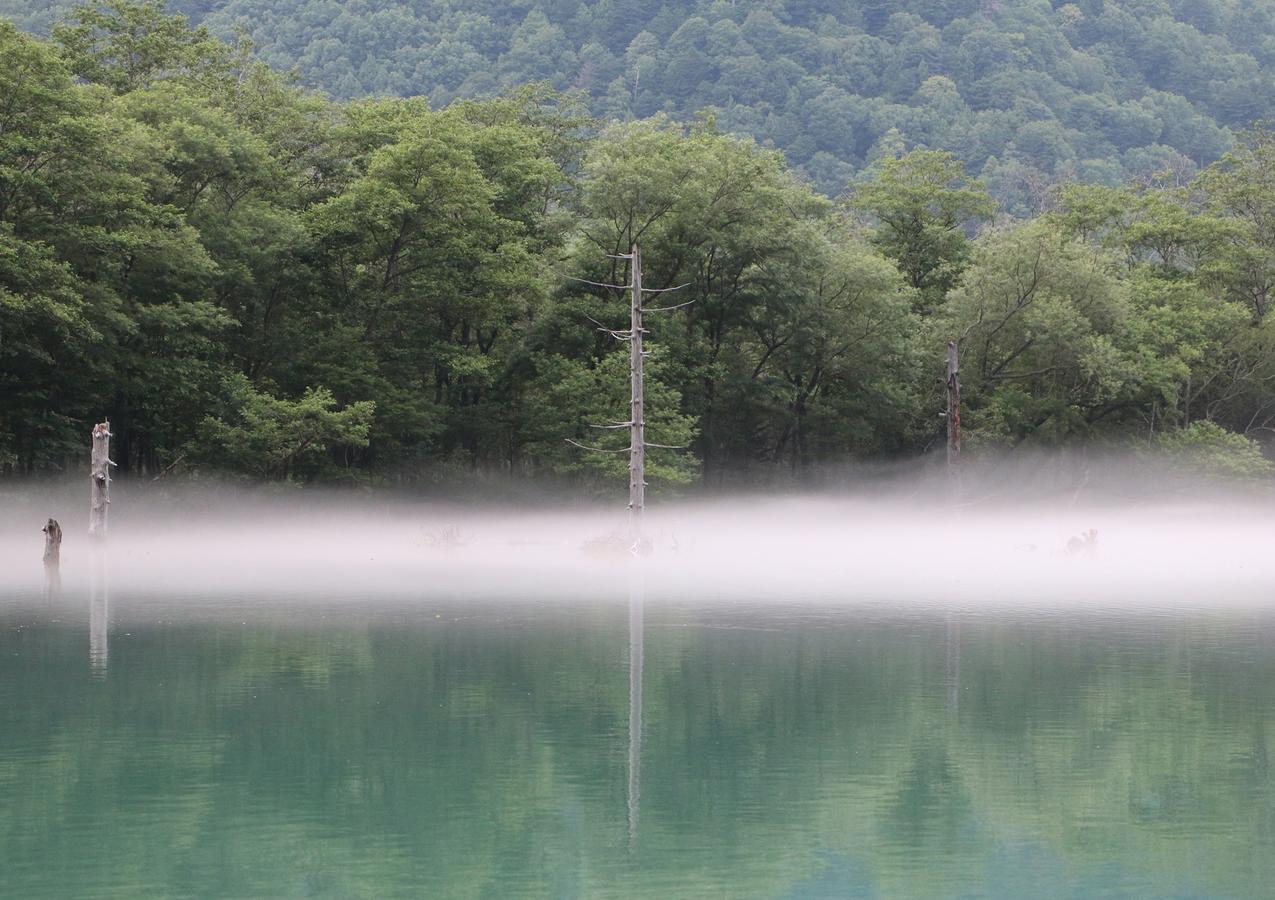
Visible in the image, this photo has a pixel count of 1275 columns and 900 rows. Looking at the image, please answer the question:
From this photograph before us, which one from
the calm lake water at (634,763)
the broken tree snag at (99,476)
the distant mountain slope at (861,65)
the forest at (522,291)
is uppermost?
Result: the distant mountain slope at (861,65)

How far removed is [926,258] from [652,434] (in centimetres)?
1839

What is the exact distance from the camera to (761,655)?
1586 cm

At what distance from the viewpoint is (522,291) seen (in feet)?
160

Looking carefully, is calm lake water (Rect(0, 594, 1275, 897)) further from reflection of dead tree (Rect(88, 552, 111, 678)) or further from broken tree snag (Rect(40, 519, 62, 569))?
broken tree snag (Rect(40, 519, 62, 569))

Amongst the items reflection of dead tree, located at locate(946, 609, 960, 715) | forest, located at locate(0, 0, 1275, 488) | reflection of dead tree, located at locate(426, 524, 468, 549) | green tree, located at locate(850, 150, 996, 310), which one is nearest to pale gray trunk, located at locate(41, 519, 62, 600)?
reflection of dead tree, located at locate(426, 524, 468, 549)

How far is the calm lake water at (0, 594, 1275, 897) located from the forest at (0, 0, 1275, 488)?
24.5 m

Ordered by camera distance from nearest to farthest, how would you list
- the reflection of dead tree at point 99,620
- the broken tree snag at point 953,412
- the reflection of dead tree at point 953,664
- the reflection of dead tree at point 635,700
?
the reflection of dead tree at point 635,700 < the reflection of dead tree at point 953,664 < the reflection of dead tree at point 99,620 < the broken tree snag at point 953,412

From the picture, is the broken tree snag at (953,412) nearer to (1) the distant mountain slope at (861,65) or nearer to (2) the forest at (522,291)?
(2) the forest at (522,291)

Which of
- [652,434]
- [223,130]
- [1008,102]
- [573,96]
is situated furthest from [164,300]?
[1008,102]

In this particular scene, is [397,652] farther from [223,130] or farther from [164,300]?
[223,130]

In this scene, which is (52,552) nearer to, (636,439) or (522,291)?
(636,439)

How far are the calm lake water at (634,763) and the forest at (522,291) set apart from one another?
965 inches

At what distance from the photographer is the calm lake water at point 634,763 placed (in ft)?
26.2

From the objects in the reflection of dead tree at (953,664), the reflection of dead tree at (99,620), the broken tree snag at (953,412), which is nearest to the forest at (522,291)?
the broken tree snag at (953,412)
